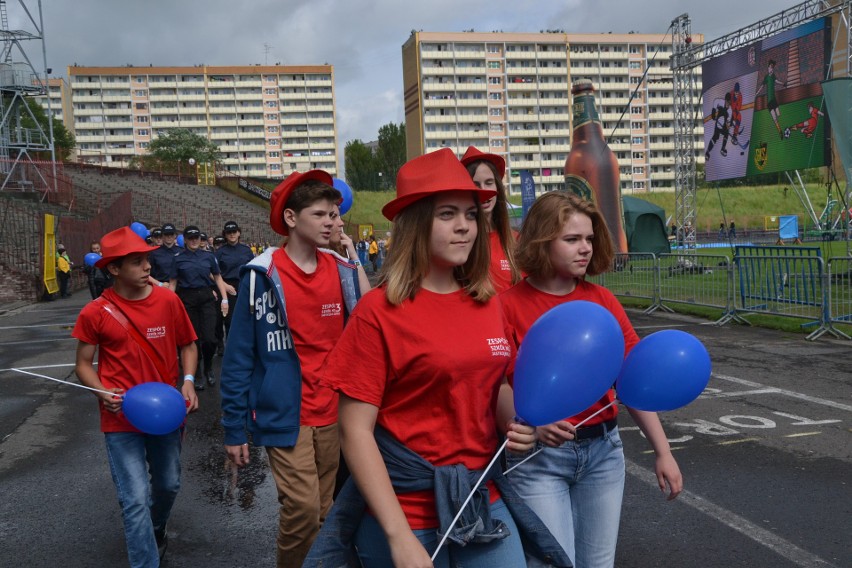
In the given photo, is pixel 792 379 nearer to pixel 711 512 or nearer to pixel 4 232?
pixel 711 512

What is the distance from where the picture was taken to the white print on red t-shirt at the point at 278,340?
3422 mm

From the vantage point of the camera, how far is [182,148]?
282ft

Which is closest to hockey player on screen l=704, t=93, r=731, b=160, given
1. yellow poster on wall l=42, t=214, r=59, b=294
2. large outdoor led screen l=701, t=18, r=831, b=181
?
large outdoor led screen l=701, t=18, r=831, b=181

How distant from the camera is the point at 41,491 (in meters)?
5.65

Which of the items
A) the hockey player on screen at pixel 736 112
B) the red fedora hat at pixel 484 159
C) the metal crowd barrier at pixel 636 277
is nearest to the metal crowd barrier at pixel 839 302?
the metal crowd barrier at pixel 636 277

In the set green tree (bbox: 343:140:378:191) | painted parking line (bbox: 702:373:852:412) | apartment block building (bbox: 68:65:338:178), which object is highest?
apartment block building (bbox: 68:65:338:178)

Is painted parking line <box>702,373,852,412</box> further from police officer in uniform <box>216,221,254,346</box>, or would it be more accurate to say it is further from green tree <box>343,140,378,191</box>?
green tree <box>343,140,378,191</box>

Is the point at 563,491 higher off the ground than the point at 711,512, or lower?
higher

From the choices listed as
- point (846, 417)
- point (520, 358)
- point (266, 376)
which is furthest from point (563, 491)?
point (846, 417)

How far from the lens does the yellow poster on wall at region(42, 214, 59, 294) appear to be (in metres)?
24.4

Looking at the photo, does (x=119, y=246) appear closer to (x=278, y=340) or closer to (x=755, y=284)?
(x=278, y=340)

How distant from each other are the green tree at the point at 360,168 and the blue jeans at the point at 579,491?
112 metres

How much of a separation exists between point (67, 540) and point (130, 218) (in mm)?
38129

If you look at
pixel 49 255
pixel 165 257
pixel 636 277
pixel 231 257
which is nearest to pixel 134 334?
pixel 231 257
